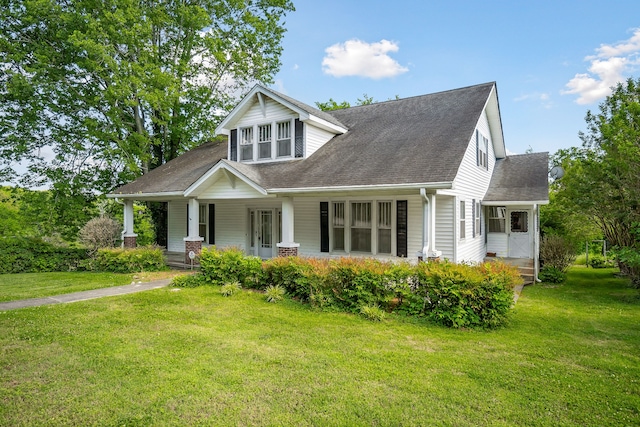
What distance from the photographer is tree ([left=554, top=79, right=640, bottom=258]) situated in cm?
1016

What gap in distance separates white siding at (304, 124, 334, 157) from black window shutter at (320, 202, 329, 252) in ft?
7.59

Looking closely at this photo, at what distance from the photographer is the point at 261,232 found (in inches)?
587

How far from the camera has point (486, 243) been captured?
602 inches

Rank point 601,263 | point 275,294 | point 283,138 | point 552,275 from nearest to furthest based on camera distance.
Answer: point 275,294 → point 552,275 → point 283,138 → point 601,263

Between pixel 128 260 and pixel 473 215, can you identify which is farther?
pixel 128 260

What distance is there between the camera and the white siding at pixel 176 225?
57.0 feet

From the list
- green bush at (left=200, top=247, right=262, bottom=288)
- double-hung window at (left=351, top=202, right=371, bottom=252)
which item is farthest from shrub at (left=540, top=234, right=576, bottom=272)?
green bush at (left=200, top=247, right=262, bottom=288)

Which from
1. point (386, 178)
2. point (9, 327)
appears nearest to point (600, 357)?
point (386, 178)

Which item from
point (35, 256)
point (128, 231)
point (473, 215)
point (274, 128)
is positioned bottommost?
point (35, 256)

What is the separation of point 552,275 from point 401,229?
6057 mm

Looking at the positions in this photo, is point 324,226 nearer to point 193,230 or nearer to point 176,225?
point 193,230

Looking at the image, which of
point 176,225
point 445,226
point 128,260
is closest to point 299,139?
point 445,226

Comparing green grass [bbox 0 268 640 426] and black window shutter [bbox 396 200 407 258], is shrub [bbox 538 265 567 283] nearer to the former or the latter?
green grass [bbox 0 268 640 426]

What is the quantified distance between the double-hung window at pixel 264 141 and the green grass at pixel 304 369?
7.82 meters
